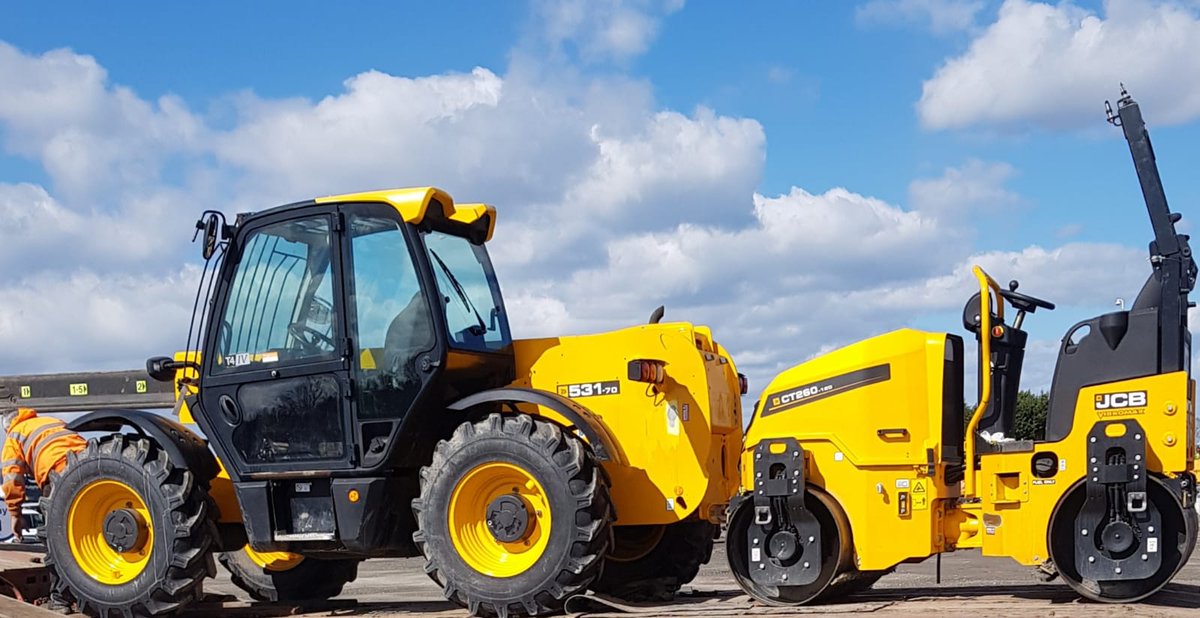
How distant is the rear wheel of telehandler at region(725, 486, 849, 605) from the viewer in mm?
7066

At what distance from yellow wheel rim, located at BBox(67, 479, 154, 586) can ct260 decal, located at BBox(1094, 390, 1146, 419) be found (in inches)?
222

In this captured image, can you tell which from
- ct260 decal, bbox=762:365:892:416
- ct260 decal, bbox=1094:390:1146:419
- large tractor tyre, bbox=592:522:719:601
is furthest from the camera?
large tractor tyre, bbox=592:522:719:601

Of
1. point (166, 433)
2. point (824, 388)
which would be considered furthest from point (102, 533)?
point (824, 388)

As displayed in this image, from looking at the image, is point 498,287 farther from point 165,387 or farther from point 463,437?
point 165,387

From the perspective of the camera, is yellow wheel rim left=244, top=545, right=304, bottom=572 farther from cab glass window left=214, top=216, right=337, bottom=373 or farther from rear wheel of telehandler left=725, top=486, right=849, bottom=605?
rear wheel of telehandler left=725, top=486, right=849, bottom=605

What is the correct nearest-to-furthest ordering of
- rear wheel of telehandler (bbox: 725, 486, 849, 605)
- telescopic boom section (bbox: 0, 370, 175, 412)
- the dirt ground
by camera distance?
the dirt ground
rear wheel of telehandler (bbox: 725, 486, 849, 605)
telescopic boom section (bbox: 0, 370, 175, 412)

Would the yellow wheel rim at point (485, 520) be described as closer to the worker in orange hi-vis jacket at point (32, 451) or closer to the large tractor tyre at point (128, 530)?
the large tractor tyre at point (128, 530)

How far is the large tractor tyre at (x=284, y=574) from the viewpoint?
916cm

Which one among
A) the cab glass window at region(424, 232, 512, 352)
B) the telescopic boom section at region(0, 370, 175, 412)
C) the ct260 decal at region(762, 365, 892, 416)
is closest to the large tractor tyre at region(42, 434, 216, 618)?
the cab glass window at region(424, 232, 512, 352)

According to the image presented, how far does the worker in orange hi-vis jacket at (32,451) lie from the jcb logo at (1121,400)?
6.52 metres

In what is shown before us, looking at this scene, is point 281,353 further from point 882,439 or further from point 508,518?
point 882,439

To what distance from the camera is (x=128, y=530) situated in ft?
26.2

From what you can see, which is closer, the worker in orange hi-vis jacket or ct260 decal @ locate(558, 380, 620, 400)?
ct260 decal @ locate(558, 380, 620, 400)

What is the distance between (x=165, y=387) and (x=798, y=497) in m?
8.08
